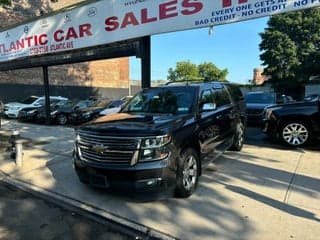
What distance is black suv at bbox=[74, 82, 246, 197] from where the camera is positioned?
471 centimetres

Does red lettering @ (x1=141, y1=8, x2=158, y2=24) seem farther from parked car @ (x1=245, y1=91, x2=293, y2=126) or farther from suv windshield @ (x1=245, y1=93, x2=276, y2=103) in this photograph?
suv windshield @ (x1=245, y1=93, x2=276, y2=103)

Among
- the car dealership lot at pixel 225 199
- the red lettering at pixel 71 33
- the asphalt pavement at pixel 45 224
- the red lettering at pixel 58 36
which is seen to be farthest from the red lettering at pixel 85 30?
the asphalt pavement at pixel 45 224

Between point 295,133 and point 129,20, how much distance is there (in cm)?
549

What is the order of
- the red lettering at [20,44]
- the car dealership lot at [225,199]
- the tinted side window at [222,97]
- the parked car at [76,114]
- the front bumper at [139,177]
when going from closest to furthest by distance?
the car dealership lot at [225,199], the front bumper at [139,177], the tinted side window at [222,97], the red lettering at [20,44], the parked car at [76,114]

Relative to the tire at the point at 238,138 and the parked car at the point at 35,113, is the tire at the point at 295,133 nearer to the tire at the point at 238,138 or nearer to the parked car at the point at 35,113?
the tire at the point at 238,138

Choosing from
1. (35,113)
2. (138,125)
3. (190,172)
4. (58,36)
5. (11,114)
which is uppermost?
(58,36)

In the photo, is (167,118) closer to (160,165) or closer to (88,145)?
(160,165)

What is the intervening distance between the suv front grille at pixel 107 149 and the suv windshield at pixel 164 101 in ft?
4.26

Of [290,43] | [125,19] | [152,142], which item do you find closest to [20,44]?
[125,19]

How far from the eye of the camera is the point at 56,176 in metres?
6.63

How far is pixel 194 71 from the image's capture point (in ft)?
242

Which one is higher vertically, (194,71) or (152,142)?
(194,71)

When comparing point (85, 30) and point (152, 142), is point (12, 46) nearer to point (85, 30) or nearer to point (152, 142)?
point (85, 30)

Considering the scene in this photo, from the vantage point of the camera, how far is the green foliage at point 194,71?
73.6 metres
